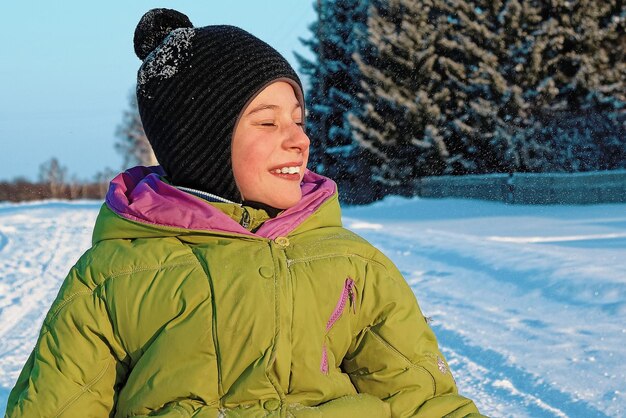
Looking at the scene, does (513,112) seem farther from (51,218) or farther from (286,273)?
(286,273)

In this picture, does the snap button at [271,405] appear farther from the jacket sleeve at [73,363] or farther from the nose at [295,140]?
the nose at [295,140]

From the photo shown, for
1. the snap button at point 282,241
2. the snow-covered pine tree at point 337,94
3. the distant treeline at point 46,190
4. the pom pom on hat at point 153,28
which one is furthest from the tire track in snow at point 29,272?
the distant treeline at point 46,190

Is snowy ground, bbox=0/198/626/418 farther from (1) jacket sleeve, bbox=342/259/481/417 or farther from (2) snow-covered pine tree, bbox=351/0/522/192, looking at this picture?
(2) snow-covered pine tree, bbox=351/0/522/192

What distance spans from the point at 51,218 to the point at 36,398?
16339 mm

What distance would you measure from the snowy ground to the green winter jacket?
1.68 m

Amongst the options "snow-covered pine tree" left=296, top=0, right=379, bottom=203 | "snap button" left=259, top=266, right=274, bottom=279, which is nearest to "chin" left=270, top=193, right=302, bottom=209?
"snap button" left=259, top=266, right=274, bottom=279

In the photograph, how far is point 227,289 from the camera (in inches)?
75.0

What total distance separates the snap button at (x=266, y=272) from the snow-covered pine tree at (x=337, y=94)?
21.2m

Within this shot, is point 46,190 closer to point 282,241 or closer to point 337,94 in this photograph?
point 337,94

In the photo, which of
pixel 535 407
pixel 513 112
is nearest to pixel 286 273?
pixel 535 407

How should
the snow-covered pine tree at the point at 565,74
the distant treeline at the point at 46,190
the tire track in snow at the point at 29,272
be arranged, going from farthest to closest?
the distant treeline at the point at 46,190
the snow-covered pine tree at the point at 565,74
the tire track in snow at the point at 29,272

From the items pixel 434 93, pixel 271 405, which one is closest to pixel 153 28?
pixel 271 405

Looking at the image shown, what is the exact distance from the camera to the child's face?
7.06 feet

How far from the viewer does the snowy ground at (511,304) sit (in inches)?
151
